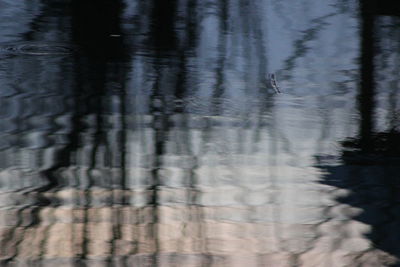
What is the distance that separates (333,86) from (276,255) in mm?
1504

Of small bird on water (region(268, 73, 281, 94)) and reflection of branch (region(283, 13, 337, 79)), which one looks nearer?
small bird on water (region(268, 73, 281, 94))

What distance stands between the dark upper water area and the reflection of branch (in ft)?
0.04

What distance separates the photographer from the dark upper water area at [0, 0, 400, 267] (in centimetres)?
200

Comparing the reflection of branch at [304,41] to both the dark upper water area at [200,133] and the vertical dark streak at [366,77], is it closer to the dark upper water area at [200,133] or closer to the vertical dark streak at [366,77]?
the dark upper water area at [200,133]

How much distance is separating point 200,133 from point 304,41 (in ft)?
4.03

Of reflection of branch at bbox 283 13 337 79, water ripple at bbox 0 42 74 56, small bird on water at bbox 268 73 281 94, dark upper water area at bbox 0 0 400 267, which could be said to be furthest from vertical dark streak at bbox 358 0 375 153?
water ripple at bbox 0 42 74 56

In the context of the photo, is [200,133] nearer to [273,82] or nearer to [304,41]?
[273,82]

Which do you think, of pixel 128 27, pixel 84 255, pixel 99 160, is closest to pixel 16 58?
pixel 128 27

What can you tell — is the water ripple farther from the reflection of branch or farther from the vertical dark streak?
the vertical dark streak

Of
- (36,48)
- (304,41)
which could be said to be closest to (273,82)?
(304,41)

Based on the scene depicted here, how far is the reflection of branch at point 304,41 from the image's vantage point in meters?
3.51

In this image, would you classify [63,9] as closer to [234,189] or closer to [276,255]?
[234,189]

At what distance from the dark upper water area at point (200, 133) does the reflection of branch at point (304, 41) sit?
1 centimetres

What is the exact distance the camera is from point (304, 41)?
3.79 meters
